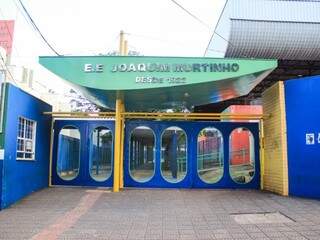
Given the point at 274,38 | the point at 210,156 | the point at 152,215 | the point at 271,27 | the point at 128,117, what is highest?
the point at 271,27

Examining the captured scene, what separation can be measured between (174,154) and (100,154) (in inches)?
106

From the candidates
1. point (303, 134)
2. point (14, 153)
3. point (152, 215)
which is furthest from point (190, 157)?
point (14, 153)

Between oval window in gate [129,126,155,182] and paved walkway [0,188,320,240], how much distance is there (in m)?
1.43

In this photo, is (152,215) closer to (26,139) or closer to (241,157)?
(26,139)

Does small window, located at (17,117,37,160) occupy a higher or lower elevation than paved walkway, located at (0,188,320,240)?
higher

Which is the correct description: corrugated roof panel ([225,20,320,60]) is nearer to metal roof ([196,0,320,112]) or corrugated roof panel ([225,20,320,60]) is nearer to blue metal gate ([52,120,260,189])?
metal roof ([196,0,320,112])

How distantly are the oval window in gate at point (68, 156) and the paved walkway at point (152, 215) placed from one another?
1.71 metres

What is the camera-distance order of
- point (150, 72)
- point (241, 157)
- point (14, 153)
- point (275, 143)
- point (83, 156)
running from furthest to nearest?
point (241, 157) → point (83, 156) → point (275, 143) → point (150, 72) → point (14, 153)

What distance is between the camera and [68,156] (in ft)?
49.8

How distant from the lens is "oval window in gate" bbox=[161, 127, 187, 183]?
14.8 meters

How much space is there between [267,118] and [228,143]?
175 centimetres

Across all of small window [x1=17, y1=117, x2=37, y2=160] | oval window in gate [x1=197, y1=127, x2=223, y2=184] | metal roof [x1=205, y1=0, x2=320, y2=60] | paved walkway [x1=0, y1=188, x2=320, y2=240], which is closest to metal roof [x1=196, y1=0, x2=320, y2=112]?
metal roof [x1=205, y1=0, x2=320, y2=60]

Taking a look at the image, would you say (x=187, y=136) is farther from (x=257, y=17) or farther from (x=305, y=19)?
(x=305, y=19)

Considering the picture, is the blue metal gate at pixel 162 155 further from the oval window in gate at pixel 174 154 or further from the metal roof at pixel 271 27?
the metal roof at pixel 271 27
